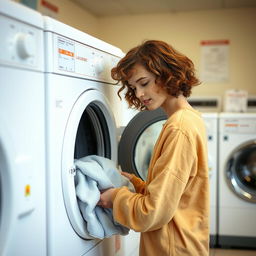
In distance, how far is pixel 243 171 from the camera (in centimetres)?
260

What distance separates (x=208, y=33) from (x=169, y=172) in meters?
2.86

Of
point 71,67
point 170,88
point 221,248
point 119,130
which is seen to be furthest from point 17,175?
point 221,248

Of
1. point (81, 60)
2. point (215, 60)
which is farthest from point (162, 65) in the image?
point (215, 60)

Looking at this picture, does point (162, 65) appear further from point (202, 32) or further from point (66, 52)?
point (202, 32)

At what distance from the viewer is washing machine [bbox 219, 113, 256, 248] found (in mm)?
2574

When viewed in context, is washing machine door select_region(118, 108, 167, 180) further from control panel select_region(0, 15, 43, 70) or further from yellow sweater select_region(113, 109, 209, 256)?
control panel select_region(0, 15, 43, 70)

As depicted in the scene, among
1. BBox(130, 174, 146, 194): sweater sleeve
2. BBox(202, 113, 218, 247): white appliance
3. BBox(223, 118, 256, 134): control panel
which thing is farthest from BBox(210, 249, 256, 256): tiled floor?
BBox(130, 174, 146, 194): sweater sleeve

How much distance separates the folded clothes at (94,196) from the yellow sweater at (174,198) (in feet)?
0.23

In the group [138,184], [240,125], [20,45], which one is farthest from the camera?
[240,125]

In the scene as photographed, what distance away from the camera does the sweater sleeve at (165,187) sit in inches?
41.2

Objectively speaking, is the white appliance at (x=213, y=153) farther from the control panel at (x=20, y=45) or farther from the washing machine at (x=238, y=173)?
the control panel at (x=20, y=45)

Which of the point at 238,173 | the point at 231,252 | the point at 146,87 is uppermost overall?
the point at 146,87

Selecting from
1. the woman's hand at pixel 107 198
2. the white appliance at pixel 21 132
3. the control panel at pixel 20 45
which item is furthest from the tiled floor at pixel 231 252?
the control panel at pixel 20 45

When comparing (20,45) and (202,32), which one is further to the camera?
(202,32)
